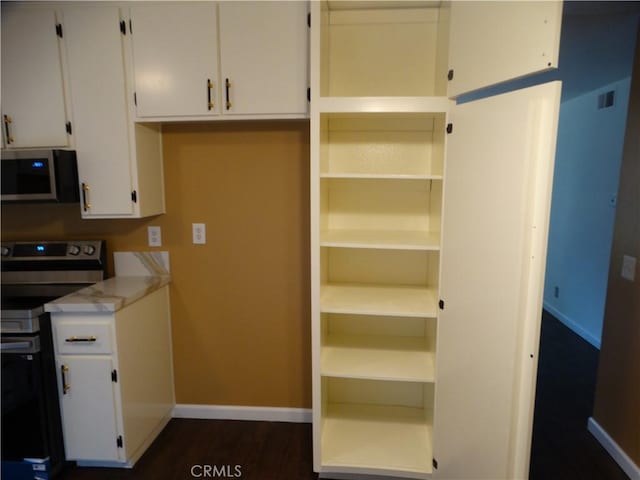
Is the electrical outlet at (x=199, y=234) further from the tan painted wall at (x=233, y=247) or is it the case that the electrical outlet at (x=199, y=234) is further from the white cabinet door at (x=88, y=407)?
the white cabinet door at (x=88, y=407)

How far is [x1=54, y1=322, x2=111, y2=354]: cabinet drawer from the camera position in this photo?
71.9 inches

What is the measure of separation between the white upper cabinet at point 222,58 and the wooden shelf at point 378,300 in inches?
37.6

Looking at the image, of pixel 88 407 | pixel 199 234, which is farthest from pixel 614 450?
pixel 88 407

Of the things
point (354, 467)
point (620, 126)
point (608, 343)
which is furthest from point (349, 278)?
point (620, 126)

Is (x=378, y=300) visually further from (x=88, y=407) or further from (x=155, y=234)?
(x=88, y=407)

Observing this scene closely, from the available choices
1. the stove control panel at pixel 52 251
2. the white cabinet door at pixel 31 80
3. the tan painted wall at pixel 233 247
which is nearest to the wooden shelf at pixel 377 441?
the tan painted wall at pixel 233 247

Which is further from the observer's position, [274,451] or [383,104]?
[274,451]

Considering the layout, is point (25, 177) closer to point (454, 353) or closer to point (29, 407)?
point (29, 407)

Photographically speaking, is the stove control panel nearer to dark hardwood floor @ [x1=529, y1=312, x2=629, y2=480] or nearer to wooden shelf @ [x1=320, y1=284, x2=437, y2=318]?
wooden shelf @ [x1=320, y1=284, x2=437, y2=318]

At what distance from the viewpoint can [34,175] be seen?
1.91 m

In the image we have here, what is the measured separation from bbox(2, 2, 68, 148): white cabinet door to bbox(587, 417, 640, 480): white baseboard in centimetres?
344

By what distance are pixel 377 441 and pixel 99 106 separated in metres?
2.31

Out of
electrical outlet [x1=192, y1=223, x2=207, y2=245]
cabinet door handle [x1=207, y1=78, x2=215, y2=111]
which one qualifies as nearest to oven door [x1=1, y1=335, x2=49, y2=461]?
electrical outlet [x1=192, y1=223, x2=207, y2=245]

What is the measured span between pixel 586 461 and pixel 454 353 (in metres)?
1.20
